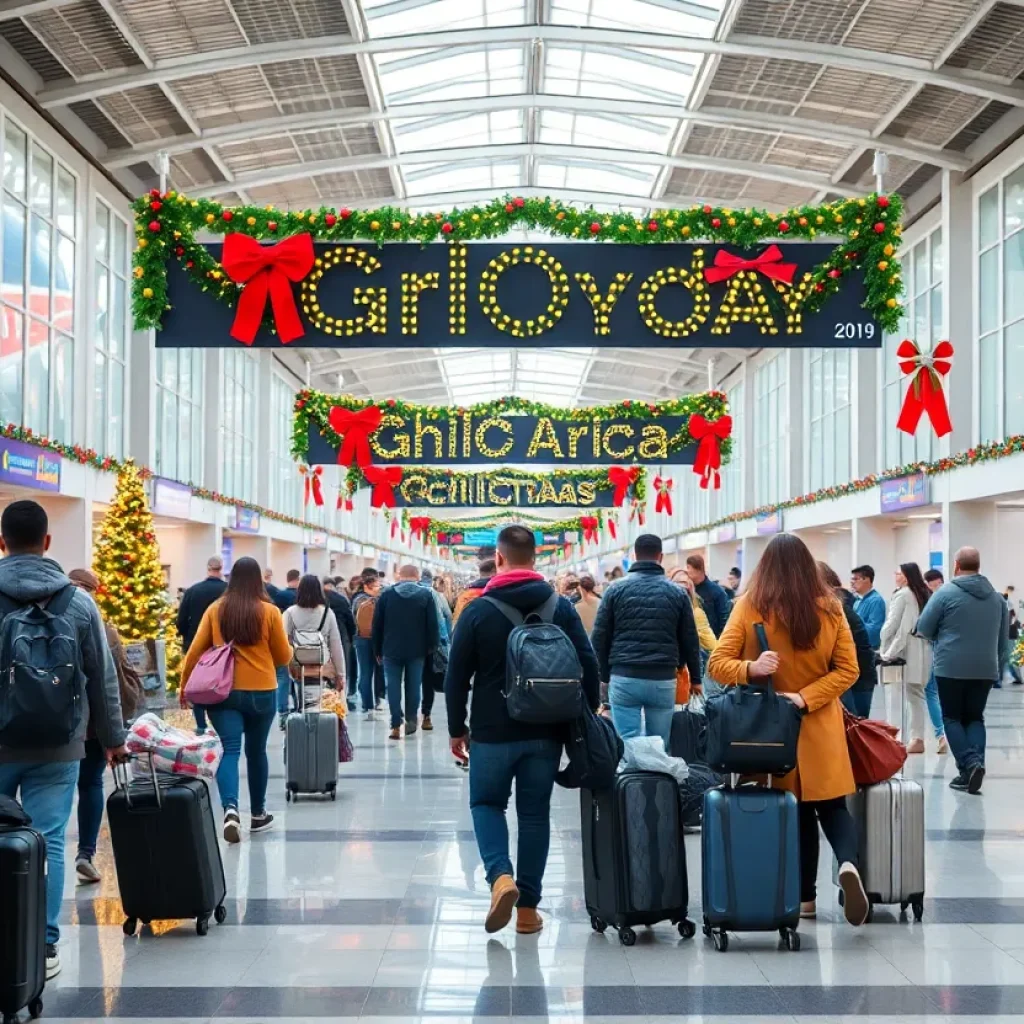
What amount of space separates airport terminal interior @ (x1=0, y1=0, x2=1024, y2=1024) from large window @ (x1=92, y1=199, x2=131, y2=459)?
0.43 feet

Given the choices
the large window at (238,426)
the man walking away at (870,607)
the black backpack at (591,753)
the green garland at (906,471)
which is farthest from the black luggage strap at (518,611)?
the large window at (238,426)

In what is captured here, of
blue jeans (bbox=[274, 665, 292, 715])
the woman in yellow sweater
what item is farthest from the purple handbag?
blue jeans (bbox=[274, 665, 292, 715])

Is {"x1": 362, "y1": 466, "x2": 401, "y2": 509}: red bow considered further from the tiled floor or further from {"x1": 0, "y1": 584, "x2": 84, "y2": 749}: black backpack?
{"x1": 0, "y1": 584, "x2": 84, "y2": 749}: black backpack

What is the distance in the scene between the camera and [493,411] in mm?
23594

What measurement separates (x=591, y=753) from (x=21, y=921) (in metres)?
2.18

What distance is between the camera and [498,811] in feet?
19.0

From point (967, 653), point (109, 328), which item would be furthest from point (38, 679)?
point (109, 328)

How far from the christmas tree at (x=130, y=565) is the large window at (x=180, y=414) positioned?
6.64 m

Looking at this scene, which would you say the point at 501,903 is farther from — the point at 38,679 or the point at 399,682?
the point at 399,682

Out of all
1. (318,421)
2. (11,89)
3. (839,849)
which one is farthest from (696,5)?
(839,849)

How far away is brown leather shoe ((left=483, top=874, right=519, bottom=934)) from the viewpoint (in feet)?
18.0

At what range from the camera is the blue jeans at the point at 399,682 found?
13.6m

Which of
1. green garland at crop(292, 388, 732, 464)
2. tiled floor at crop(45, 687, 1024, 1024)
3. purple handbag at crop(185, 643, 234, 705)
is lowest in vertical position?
tiled floor at crop(45, 687, 1024, 1024)

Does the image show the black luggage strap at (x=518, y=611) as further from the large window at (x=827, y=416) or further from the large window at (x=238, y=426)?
the large window at (x=238, y=426)
